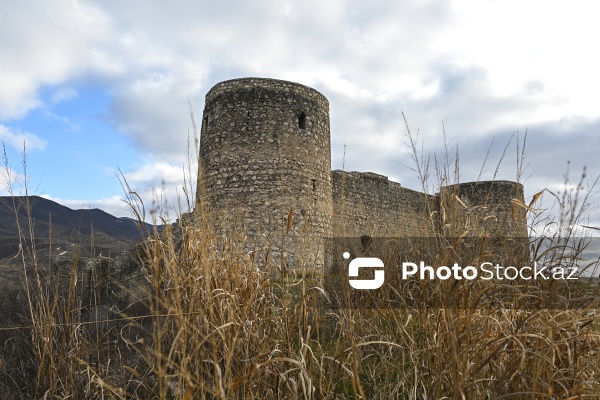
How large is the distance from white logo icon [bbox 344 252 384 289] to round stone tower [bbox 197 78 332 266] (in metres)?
3.81

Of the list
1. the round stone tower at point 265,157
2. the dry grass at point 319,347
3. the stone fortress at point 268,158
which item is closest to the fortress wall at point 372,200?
the stone fortress at point 268,158

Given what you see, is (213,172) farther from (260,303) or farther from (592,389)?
(592,389)

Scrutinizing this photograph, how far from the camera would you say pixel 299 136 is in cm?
768

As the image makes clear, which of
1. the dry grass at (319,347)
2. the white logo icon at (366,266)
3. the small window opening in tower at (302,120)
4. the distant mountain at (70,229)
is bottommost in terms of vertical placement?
the dry grass at (319,347)

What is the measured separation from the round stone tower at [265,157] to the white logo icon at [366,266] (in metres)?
3.81

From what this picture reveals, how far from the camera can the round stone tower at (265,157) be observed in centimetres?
723

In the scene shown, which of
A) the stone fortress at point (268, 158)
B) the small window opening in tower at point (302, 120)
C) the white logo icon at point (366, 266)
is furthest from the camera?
the small window opening in tower at point (302, 120)

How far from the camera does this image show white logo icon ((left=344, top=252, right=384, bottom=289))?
9.69 ft

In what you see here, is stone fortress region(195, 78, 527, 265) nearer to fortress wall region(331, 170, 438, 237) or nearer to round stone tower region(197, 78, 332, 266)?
round stone tower region(197, 78, 332, 266)

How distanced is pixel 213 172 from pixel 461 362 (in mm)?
6182

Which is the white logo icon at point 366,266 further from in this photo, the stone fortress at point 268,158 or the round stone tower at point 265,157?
the round stone tower at point 265,157

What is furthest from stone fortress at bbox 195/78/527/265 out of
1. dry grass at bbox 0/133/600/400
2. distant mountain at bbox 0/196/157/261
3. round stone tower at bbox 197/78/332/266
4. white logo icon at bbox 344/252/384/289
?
dry grass at bbox 0/133/600/400

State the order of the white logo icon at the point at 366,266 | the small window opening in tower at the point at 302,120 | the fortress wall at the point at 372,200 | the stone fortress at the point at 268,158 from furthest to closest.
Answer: the fortress wall at the point at 372,200 < the small window opening in tower at the point at 302,120 < the stone fortress at the point at 268,158 < the white logo icon at the point at 366,266

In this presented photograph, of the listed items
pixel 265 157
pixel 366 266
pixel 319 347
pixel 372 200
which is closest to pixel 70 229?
pixel 366 266
